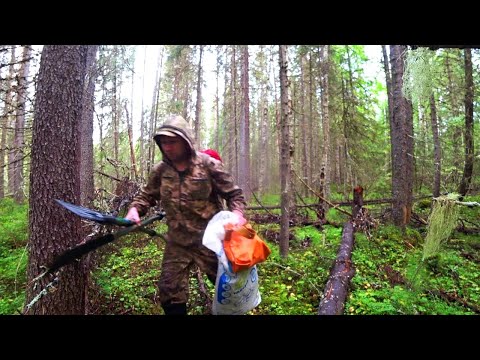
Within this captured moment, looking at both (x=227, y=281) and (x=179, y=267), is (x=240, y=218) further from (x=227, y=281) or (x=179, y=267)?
(x=179, y=267)

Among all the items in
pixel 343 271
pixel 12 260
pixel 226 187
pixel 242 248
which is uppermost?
pixel 226 187

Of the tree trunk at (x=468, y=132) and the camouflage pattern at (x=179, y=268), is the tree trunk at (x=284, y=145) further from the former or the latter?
the tree trunk at (x=468, y=132)

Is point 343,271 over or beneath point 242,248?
beneath

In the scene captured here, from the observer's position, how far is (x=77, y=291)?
112 inches

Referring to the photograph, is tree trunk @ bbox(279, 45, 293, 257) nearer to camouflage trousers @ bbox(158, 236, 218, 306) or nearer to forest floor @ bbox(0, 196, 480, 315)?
forest floor @ bbox(0, 196, 480, 315)

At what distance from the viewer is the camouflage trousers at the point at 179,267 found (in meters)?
2.73

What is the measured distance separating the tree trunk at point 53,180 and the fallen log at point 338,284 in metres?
2.55

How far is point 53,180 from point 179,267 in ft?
4.66

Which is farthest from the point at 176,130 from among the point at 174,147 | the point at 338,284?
the point at 338,284

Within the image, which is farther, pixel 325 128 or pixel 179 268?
pixel 325 128

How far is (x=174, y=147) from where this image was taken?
2740mm

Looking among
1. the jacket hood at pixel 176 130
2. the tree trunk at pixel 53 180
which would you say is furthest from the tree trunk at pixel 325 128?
the tree trunk at pixel 53 180
